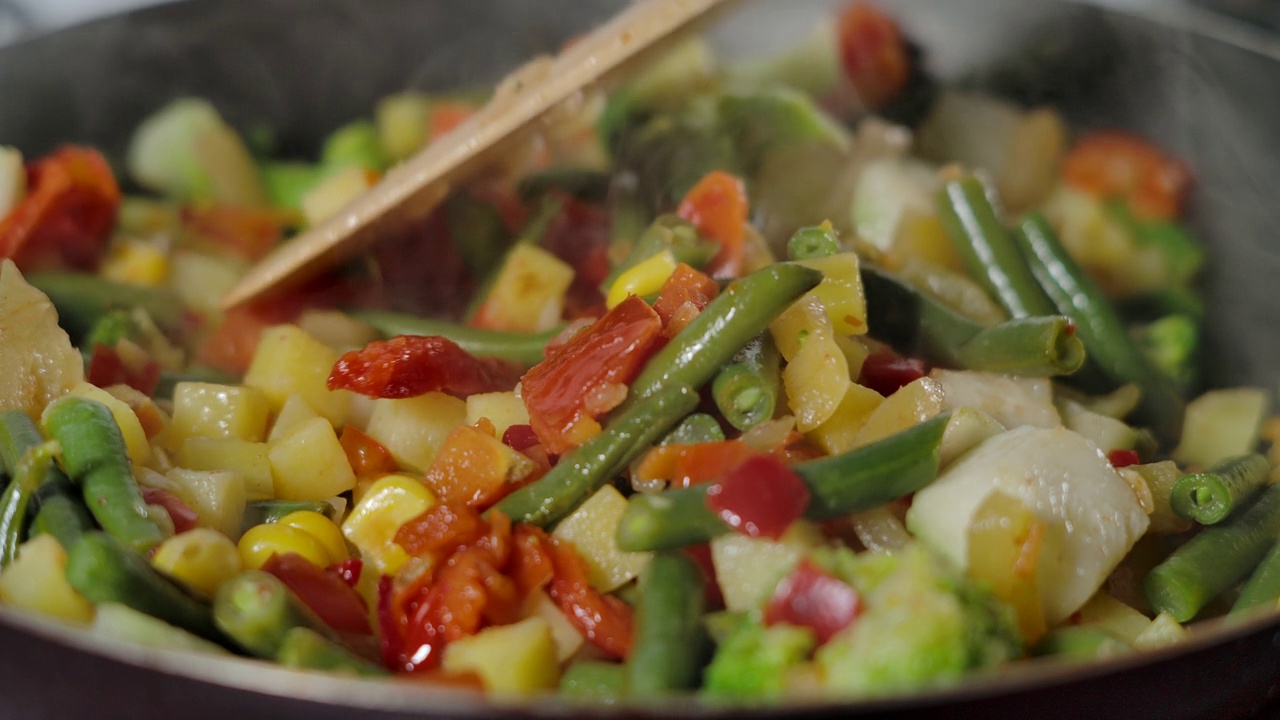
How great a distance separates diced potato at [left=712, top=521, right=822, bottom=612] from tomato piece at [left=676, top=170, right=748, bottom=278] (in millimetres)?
1075

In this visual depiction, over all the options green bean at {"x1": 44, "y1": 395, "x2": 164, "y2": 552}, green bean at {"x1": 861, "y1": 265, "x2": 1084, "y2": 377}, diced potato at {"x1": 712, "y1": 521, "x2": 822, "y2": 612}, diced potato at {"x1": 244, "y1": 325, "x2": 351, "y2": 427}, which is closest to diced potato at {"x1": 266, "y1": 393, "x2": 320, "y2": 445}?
diced potato at {"x1": 244, "y1": 325, "x2": 351, "y2": 427}

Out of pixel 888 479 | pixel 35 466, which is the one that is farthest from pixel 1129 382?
pixel 35 466

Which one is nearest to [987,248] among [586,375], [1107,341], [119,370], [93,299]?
[1107,341]

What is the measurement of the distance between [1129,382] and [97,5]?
5.25m

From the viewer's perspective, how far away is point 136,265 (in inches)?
153

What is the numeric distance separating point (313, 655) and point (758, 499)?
0.92 m

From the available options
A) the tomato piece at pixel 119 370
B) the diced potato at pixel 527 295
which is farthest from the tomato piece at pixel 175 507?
the diced potato at pixel 527 295

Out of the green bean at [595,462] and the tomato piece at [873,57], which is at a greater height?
the tomato piece at [873,57]

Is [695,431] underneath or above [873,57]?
underneath

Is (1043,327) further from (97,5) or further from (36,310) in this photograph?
(97,5)

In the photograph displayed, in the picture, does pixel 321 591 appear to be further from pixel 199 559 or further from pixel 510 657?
pixel 510 657

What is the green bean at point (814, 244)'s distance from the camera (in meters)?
2.86

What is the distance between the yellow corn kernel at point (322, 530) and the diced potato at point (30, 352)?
721 mm

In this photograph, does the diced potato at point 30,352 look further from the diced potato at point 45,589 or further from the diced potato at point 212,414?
the diced potato at point 45,589
